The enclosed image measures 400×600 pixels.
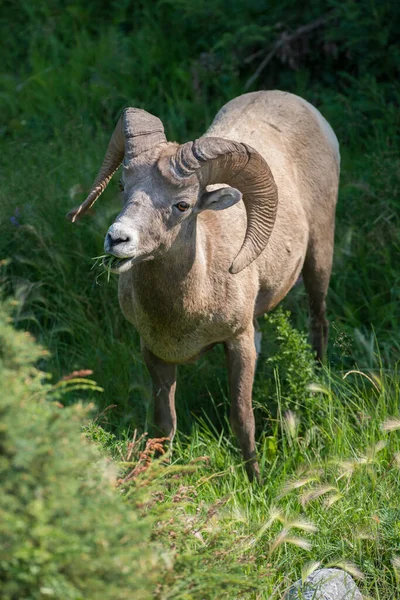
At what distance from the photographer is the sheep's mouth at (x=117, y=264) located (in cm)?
425

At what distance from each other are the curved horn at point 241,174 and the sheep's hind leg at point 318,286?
1379 mm

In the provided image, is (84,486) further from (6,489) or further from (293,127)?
(293,127)

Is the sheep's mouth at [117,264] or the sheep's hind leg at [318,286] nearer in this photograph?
the sheep's mouth at [117,264]

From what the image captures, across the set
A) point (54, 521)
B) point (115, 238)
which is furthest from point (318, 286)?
point (54, 521)

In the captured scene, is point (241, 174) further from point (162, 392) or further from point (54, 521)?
point (54, 521)

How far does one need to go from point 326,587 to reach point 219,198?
199 centimetres

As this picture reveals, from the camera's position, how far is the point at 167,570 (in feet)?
10.9

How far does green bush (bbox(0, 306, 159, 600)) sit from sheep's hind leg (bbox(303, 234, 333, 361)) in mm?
3619

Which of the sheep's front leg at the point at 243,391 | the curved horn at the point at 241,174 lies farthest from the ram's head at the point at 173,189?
the sheep's front leg at the point at 243,391

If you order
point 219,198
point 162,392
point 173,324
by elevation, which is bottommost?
point 162,392

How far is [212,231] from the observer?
521cm

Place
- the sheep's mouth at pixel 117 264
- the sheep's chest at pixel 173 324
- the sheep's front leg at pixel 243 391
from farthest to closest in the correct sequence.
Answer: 1. the sheep's front leg at pixel 243 391
2. the sheep's chest at pixel 173 324
3. the sheep's mouth at pixel 117 264

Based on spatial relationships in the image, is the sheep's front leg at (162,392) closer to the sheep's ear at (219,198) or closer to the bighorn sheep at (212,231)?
the bighorn sheep at (212,231)

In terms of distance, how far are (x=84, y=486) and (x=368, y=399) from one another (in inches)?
115
